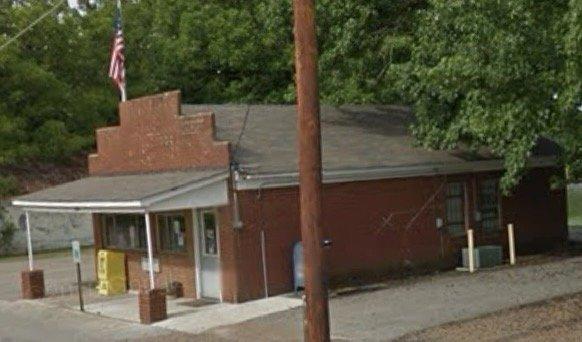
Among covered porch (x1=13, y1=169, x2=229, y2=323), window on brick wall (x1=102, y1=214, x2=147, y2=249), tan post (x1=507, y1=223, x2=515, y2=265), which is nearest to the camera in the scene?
covered porch (x1=13, y1=169, x2=229, y2=323)

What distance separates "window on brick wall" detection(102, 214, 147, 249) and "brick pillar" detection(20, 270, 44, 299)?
79.1 inches

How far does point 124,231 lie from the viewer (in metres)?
22.5

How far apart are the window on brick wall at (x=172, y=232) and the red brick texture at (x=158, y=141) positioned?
115cm

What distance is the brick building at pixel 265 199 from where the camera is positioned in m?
18.3

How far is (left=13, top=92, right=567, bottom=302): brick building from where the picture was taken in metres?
18.3

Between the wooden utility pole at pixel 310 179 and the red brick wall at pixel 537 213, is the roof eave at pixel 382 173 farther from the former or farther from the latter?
the wooden utility pole at pixel 310 179

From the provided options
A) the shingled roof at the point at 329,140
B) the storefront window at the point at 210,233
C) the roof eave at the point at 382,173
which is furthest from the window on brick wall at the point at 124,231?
the roof eave at the point at 382,173

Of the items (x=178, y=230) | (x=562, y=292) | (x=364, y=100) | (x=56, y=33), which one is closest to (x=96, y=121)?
(x=56, y=33)

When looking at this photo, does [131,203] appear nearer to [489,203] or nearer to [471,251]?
[471,251]

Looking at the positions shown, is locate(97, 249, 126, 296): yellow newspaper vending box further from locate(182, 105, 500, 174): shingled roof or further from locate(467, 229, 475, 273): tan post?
locate(467, 229, 475, 273): tan post

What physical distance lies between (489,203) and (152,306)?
1024cm

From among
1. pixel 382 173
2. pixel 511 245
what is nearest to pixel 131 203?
pixel 382 173

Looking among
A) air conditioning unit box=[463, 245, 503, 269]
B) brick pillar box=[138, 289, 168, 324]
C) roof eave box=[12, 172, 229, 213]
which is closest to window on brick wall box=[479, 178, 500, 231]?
air conditioning unit box=[463, 245, 503, 269]

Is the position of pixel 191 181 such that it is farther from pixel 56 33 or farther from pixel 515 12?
pixel 56 33
